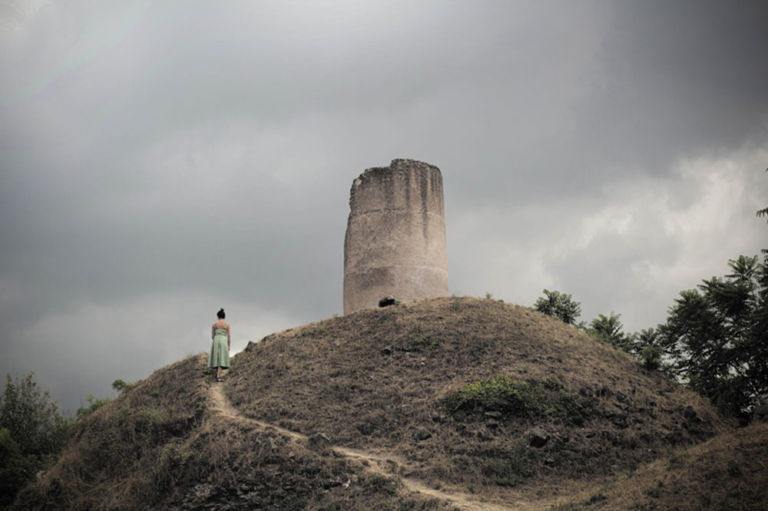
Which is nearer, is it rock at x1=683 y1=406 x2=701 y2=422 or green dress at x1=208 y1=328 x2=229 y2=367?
rock at x1=683 y1=406 x2=701 y2=422

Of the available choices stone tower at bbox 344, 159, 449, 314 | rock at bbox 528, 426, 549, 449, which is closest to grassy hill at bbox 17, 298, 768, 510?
rock at bbox 528, 426, 549, 449

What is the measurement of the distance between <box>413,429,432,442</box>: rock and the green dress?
6.58 metres

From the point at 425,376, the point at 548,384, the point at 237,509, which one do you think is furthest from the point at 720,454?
the point at 237,509

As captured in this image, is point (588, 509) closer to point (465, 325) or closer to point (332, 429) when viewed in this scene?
point (332, 429)

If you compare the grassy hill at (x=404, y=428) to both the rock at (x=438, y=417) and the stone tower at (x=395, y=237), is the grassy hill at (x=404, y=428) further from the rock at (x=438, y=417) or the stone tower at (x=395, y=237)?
the stone tower at (x=395, y=237)

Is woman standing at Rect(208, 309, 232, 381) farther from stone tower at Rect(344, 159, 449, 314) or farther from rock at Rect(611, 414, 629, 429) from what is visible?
rock at Rect(611, 414, 629, 429)

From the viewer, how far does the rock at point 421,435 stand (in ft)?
47.6

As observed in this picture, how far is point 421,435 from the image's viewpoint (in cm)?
1456

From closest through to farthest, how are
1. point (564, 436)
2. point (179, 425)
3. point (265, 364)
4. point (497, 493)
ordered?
point (497, 493)
point (564, 436)
point (179, 425)
point (265, 364)

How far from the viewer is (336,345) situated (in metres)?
19.5

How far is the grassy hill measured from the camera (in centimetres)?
1268

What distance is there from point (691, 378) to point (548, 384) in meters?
6.99

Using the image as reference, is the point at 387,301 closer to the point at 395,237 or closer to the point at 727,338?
the point at 395,237

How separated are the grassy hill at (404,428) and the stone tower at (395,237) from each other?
1.76 meters
